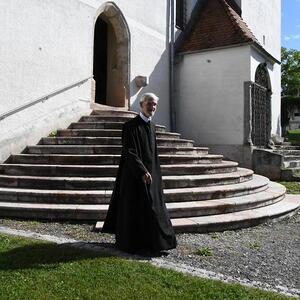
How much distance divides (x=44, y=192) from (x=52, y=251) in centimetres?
226

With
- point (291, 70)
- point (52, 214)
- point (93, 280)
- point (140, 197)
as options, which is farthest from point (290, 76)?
point (93, 280)

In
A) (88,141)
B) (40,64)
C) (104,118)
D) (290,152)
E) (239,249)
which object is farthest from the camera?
(290,152)

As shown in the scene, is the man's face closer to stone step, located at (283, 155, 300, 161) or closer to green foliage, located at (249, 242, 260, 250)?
green foliage, located at (249, 242, 260, 250)

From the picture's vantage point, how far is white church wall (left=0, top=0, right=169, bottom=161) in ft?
29.0

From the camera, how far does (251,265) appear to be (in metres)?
4.61

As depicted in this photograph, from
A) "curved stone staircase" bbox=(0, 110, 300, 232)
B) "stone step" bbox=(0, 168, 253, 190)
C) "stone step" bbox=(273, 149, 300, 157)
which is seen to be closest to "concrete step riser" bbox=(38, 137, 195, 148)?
"curved stone staircase" bbox=(0, 110, 300, 232)

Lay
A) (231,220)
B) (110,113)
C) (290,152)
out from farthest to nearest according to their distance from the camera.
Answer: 1. (290,152)
2. (110,113)
3. (231,220)

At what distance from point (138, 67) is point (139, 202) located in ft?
29.3

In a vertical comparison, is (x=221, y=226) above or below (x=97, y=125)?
below

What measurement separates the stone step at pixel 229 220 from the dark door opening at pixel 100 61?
7.24 m

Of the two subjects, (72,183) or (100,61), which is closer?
(72,183)

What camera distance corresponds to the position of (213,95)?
45.2ft

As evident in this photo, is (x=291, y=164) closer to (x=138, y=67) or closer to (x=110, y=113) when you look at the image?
(x=138, y=67)

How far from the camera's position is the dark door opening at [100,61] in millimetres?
13070
